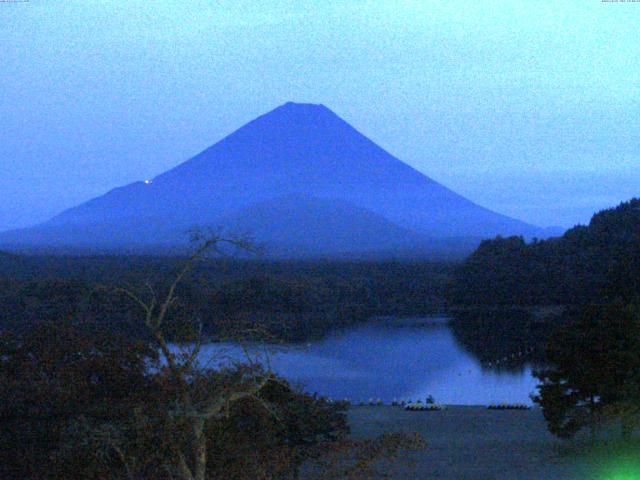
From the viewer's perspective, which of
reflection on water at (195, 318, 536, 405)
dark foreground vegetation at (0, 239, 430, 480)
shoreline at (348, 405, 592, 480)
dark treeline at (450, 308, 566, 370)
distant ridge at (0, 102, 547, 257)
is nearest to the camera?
dark foreground vegetation at (0, 239, 430, 480)

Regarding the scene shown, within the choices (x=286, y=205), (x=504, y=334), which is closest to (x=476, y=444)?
(x=504, y=334)

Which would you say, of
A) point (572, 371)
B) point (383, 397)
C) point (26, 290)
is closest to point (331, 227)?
point (26, 290)

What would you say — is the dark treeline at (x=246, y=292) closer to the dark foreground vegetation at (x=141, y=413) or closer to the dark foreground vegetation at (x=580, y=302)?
the dark foreground vegetation at (x=580, y=302)

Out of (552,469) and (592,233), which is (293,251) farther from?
(552,469)

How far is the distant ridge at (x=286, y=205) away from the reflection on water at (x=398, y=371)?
45056 millimetres

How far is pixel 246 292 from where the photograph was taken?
3506 cm

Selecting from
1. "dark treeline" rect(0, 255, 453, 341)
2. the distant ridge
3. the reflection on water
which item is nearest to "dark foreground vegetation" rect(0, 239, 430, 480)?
the reflection on water

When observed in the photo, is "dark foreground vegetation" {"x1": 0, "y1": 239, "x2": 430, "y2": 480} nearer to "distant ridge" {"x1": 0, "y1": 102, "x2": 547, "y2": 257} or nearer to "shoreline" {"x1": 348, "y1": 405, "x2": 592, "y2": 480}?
"shoreline" {"x1": 348, "y1": 405, "x2": 592, "y2": 480}

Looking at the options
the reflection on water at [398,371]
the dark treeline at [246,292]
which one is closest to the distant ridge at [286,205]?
the dark treeline at [246,292]

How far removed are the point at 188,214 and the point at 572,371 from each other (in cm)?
7680

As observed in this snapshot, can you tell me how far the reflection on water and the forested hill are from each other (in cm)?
663

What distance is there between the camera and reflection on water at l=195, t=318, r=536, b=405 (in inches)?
759

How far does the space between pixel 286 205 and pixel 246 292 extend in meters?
52.4

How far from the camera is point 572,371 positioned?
998 cm
